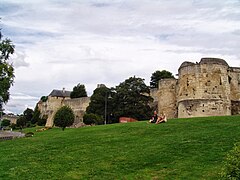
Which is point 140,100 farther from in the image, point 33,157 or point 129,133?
point 33,157

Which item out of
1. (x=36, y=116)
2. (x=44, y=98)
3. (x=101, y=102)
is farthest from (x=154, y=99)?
(x=44, y=98)

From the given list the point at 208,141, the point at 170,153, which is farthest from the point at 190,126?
the point at 170,153

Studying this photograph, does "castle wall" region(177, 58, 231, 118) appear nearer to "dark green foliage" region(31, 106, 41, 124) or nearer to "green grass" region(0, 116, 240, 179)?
"green grass" region(0, 116, 240, 179)

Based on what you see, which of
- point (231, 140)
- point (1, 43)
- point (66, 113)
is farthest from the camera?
point (66, 113)

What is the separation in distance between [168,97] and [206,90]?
936cm

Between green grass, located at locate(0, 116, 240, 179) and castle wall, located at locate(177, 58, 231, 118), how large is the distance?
68.2 feet

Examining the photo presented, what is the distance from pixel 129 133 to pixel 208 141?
20.3ft

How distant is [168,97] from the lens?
167 feet

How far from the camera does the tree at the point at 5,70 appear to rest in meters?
30.9

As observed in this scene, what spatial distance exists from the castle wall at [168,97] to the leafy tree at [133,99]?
15.6 ft

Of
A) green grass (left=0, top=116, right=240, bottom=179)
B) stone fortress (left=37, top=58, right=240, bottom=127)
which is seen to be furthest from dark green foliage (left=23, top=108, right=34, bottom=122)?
green grass (left=0, top=116, right=240, bottom=179)

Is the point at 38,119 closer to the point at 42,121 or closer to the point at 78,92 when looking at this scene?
the point at 42,121

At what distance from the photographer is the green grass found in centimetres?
1350

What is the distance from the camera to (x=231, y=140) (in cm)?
1669
